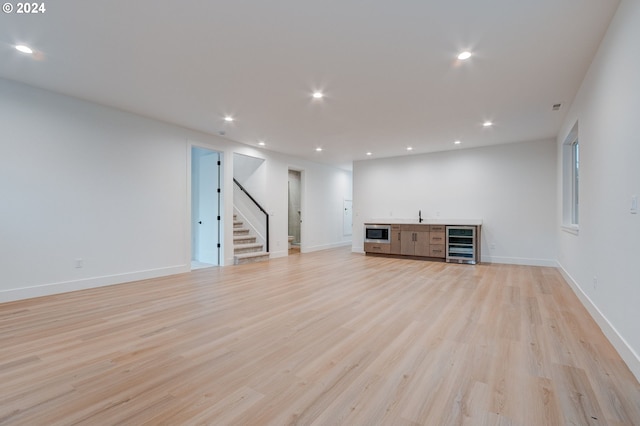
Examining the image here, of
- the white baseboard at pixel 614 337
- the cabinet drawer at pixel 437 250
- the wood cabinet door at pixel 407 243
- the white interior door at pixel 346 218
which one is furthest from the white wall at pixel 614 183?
the white interior door at pixel 346 218

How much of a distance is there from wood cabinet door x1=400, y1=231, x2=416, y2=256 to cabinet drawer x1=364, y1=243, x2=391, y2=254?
0.38m

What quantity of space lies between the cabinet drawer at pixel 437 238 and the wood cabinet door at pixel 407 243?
44 cm

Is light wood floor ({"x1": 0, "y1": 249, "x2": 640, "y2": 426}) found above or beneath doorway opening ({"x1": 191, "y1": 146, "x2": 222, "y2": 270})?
beneath

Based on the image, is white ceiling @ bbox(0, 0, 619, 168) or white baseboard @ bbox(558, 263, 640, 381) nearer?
white baseboard @ bbox(558, 263, 640, 381)

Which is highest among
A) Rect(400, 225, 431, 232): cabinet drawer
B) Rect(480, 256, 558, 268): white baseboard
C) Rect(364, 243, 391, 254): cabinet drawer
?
Rect(400, 225, 431, 232): cabinet drawer

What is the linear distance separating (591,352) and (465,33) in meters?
2.92

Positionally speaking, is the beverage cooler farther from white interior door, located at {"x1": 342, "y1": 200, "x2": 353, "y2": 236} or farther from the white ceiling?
white interior door, located at {"x1": 342, "y1": 200, "x2": 353, "y2": 236}

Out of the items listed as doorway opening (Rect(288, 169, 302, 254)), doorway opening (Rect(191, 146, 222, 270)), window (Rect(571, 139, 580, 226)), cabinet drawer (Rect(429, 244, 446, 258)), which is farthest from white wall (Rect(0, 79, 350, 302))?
window (Rect(571, 139, 580, 226))

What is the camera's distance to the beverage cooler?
21.9ft

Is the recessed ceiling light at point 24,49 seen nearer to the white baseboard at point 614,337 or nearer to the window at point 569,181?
the white baseboard at point 614,337

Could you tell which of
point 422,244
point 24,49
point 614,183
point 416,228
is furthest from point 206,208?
point 614,183

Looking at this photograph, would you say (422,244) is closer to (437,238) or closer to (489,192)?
(437,238)

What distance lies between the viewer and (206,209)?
701 centimetres

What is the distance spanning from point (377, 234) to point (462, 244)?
2.10m
